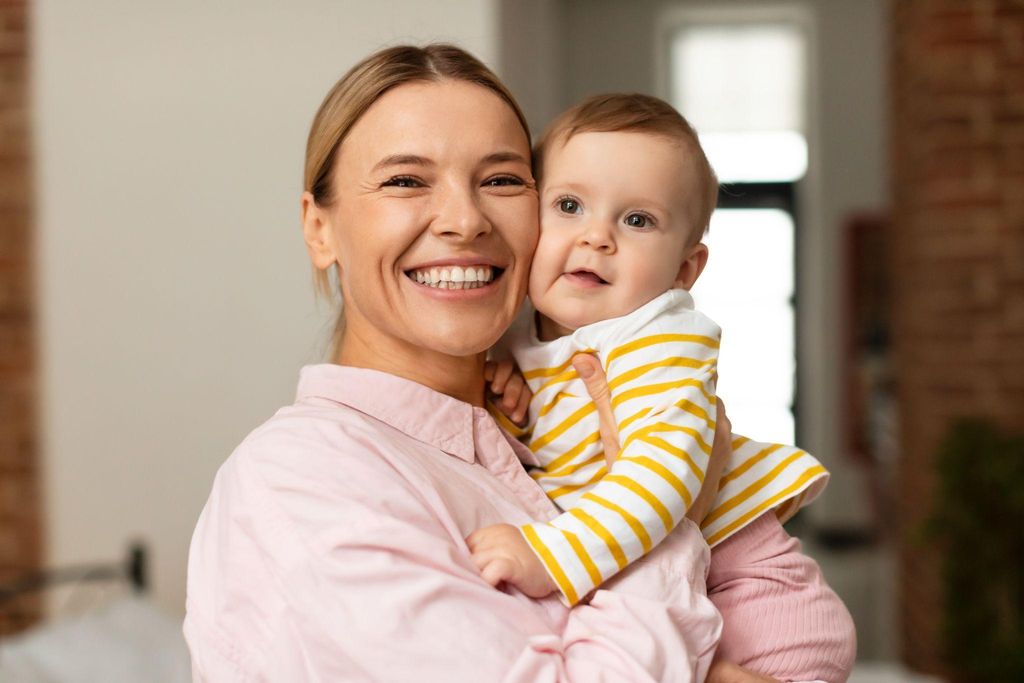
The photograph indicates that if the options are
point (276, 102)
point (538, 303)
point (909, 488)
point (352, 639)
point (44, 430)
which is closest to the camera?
point (352, 639)

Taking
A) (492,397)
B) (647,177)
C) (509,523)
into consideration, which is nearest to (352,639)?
(509,523)

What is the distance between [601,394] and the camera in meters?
1.29

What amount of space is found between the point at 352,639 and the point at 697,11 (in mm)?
7468

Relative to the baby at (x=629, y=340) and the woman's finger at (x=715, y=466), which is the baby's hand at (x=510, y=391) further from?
the woman's finger at (x=715, y=466)

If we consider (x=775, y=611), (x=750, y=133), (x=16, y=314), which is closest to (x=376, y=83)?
(x=775, y=611)

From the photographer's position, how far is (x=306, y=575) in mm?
1097

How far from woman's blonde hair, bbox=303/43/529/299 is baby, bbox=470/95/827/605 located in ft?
0.37

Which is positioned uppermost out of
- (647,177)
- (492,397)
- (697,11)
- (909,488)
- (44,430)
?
(697,11)

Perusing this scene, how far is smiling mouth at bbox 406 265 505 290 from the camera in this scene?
1.31 m

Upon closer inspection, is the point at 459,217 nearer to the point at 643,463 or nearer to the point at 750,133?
the point at 643,463

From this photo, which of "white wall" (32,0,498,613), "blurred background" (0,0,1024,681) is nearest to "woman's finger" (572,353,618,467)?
"blurred background" (0,0,1024,681)

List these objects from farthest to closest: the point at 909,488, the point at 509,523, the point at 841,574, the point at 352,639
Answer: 1. the point at 841,574
2. the point at 909,488
3. the point at 509,523
4. the point at 352,639

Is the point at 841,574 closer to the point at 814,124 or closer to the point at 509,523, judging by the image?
the point at 814,124

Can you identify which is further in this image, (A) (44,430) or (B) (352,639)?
(A) (44,430)
